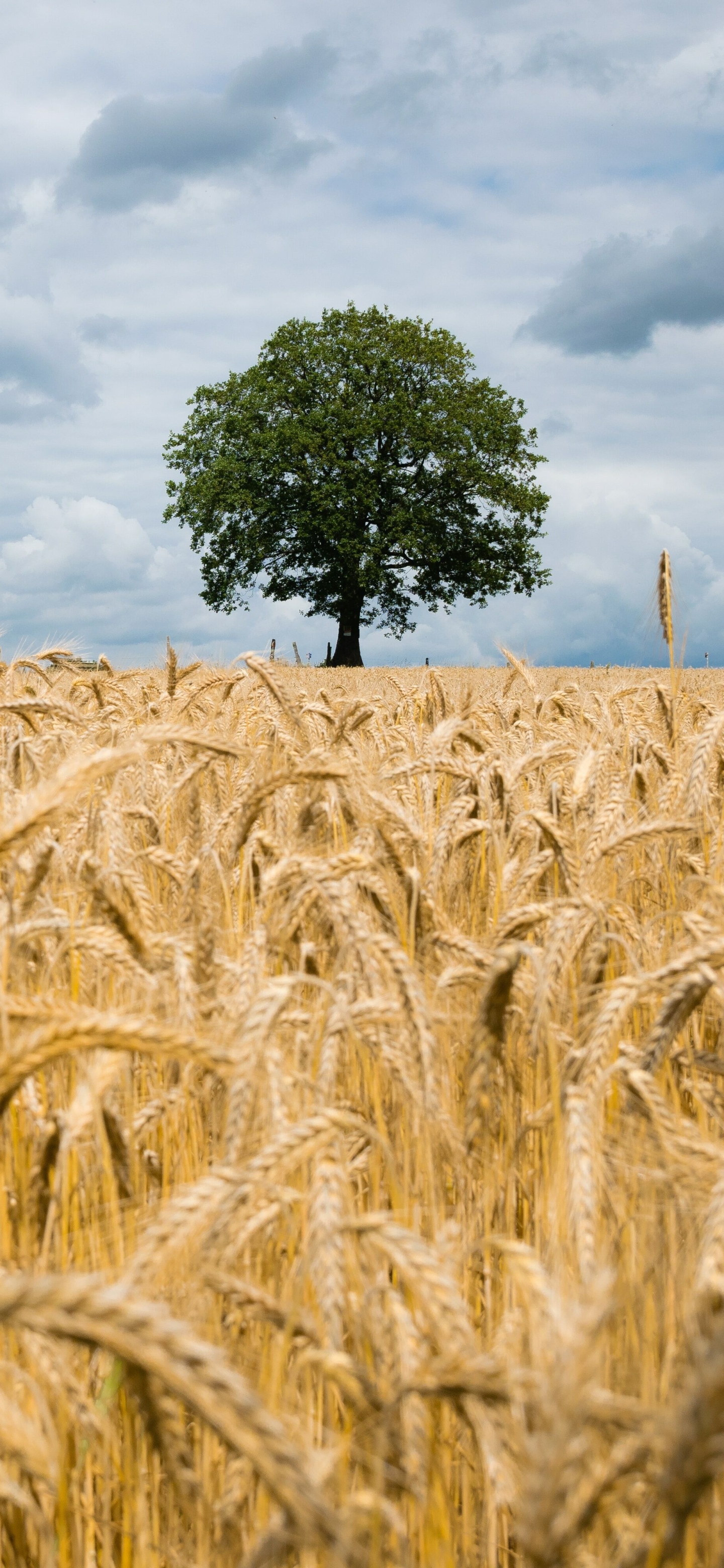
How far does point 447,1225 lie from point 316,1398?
0.41 metres

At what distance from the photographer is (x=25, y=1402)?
1.33 meters

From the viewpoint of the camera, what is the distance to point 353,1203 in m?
1.89

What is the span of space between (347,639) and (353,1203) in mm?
39347

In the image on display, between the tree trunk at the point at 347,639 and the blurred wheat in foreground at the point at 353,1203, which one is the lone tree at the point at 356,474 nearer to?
the tree trunk at the point at 347,639

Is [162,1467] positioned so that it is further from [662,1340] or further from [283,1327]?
[662,1340]

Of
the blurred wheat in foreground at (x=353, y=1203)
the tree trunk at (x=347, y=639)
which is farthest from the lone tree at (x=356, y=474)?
the blurred wheat in foreground at (x=353, y=1203)

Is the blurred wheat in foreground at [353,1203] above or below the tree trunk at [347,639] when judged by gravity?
below

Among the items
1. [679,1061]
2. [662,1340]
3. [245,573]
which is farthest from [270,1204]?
[245,573]

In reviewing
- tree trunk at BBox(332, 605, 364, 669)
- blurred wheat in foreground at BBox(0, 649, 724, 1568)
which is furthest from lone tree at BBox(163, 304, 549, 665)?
blurred wheat in foreground at BBox(0, 649, 724, 1568)

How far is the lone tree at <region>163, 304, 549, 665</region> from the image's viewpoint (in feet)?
125

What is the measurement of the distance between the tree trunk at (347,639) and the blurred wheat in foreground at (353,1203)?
38.1 m

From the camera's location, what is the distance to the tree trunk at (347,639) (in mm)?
40781

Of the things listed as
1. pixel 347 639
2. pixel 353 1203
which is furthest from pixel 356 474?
pixel 353 1203

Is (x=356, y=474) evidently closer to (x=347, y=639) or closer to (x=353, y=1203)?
(x=347, y=639)
